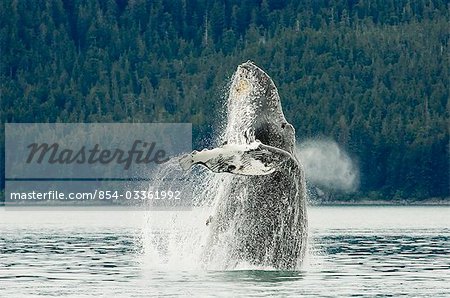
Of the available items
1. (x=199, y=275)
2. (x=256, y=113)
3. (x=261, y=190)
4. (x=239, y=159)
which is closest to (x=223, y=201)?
(x=261, y=190)

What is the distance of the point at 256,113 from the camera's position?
28141 millimetres

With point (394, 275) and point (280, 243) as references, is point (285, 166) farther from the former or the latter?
point (394, 275)

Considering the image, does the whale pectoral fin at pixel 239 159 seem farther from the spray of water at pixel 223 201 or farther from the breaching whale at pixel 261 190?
the spray of water at pixel 223 201

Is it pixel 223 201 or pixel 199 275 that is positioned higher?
pixel 223 201

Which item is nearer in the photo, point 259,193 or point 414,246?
point 259,193

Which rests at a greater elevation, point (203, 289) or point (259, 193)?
point (259, 193)

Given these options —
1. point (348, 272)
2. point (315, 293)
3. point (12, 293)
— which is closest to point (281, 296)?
point (315, 293)

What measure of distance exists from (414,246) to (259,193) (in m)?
20.4

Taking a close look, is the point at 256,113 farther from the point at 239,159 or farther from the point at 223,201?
the point at 239,159

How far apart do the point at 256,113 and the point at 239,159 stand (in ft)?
9.10

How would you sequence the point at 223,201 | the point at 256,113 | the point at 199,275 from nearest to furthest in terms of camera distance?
the point at 256,113
the point at 223,201
the point at 199,275

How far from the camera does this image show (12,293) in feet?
90.5

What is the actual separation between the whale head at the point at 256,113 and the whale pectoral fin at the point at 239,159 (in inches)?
57.7

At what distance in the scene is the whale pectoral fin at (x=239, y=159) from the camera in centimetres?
2511
